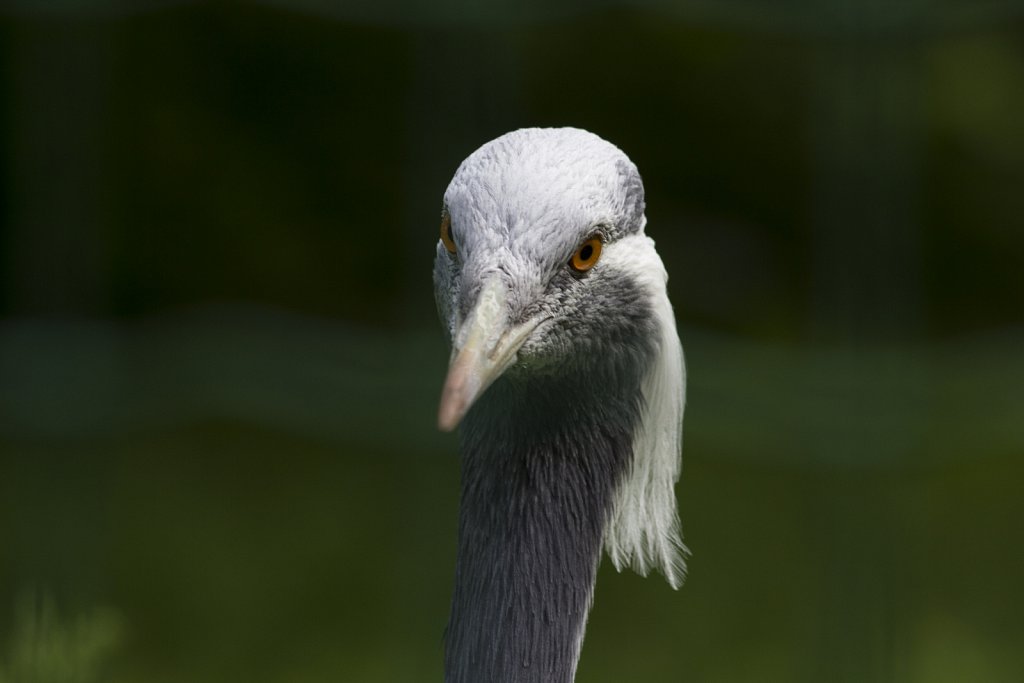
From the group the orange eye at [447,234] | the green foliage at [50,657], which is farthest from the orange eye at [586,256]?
the green foliage at [50,657]

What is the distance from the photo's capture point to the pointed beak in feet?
3.50

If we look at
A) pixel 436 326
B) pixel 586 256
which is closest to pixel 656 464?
pixel 586 256

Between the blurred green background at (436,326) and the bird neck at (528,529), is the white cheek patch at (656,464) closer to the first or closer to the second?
the bird neck at (528,529)

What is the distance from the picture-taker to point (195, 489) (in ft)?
10.7

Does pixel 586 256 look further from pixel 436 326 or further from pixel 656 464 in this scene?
pixel 436 326

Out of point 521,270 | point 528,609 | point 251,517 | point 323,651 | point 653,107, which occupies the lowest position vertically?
point 323,651

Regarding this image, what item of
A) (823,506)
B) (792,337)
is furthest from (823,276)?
(823,506)

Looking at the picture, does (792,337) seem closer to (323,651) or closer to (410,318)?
(410,318)

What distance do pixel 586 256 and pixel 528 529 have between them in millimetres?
267

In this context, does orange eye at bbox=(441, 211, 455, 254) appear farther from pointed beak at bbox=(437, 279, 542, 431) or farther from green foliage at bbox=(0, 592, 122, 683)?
green foliage at bbox=(0, 592, 122, 683)

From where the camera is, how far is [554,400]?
134cm

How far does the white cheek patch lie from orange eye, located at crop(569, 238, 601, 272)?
0.30 feet

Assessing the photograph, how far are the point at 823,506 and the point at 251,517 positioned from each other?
1286mm

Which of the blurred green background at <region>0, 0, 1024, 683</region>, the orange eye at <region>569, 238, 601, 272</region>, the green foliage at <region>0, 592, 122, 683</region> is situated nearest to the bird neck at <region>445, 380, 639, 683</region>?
the orange eye at <region>569, 238, 601, 272</region>
